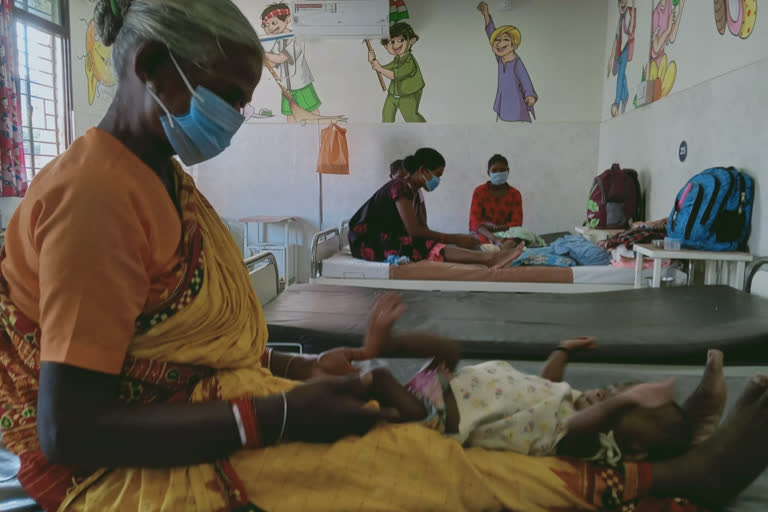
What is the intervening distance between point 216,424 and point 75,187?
1.44 ft

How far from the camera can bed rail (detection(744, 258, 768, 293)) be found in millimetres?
2814

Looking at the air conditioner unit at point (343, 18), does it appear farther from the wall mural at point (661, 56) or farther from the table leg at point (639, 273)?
the table leg at point (639, 273)

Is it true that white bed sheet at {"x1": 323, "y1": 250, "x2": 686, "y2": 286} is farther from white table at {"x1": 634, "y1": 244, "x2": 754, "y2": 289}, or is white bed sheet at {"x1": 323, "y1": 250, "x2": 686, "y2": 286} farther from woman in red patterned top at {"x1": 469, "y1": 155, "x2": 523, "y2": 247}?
woman in red patterned top at {"x1": 469, "y1": 155, "x2": 523, "y2": 247}

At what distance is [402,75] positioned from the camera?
22.8 feet

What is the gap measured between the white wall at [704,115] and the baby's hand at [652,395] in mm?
2274

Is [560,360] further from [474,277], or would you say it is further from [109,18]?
[474,277]

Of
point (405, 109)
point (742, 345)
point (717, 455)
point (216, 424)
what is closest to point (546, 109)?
point (405, 109)

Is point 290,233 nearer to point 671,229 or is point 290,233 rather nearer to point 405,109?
point 405,109

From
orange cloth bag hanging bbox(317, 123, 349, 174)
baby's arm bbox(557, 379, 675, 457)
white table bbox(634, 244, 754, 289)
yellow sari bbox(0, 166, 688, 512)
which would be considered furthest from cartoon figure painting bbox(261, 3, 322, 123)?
baby's arm bbox(557, 379, 675, 457)

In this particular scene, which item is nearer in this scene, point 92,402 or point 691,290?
point 92,402

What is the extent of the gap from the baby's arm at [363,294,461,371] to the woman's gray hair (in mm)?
750

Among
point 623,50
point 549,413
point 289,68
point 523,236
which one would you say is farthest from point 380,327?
point 289,68

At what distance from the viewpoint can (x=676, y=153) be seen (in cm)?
438

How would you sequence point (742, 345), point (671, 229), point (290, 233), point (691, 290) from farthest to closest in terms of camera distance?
1. point (290, 233)
2. point (671, 229)
3. point (691, 290)
4. point (742, 345)
